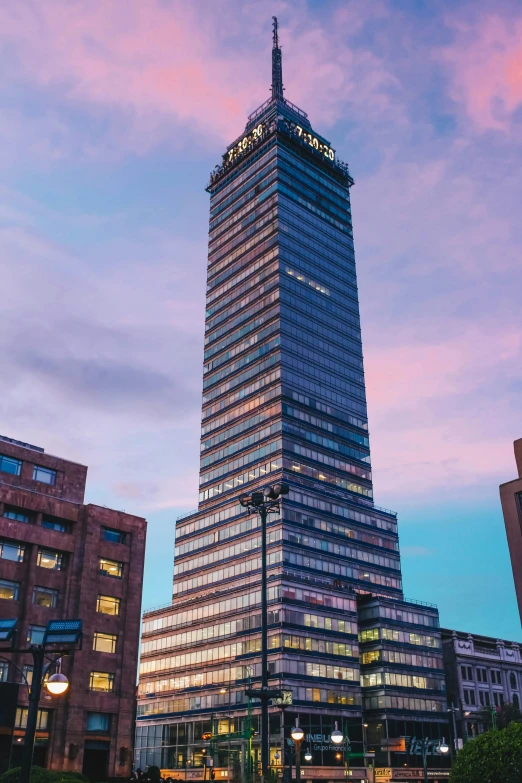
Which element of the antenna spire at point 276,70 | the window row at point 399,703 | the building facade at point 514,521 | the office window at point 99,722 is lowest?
the office window at point 99,722

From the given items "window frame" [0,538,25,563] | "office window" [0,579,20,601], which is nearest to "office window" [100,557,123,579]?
"window frame" [0,538,25,563]

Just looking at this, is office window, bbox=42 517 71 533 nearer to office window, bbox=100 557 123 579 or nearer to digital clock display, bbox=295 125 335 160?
office window, bbox=100 557 123 579

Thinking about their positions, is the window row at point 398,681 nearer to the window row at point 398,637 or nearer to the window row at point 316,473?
the window row at point 398,637

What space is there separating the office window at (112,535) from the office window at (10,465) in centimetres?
852

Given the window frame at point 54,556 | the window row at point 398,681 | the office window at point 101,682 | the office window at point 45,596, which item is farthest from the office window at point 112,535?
the window row at point 398,681

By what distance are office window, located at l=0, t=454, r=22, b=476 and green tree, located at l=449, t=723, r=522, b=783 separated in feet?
132

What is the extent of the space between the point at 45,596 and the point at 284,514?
221 ft

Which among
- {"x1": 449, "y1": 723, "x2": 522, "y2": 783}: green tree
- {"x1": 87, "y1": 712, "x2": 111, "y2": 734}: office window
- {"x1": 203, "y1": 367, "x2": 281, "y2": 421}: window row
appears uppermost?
{"x1": 203, "y1": 367, "x2": 281, "y2": 421}: window row

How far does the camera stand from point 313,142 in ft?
576

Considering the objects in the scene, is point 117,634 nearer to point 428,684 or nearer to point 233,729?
point 233,729

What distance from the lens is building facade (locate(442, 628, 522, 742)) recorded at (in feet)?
400

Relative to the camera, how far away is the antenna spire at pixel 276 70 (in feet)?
595

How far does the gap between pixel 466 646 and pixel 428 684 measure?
47.6 feet

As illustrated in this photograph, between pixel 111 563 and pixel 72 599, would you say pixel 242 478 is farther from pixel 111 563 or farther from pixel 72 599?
pixel 72 599
